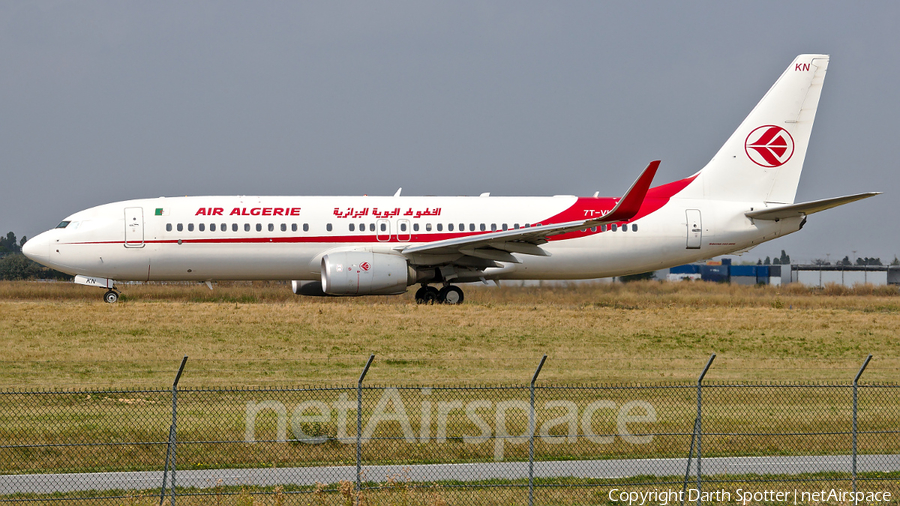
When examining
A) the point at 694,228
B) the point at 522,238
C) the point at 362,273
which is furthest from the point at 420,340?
the point at 694,228

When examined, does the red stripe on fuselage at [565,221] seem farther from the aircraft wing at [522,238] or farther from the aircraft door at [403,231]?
the aircraft wing at [522,238]

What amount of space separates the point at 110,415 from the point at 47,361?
5.33 meters

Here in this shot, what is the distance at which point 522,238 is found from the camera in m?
27.8

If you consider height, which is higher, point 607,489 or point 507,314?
point 507,314

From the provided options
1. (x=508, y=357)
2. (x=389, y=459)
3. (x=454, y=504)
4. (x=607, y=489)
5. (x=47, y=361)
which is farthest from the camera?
(x=508, y=357)

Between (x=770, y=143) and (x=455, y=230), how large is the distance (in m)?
11.3

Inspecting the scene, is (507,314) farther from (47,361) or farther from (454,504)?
(454,504)

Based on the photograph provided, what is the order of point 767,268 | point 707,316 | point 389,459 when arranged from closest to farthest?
point 389,459 < point 707,316 < point 767,268

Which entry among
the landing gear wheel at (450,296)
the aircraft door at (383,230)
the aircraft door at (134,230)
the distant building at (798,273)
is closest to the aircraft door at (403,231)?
the aircraft door at (383,230)

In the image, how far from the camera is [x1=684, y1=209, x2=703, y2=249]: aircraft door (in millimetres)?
31000

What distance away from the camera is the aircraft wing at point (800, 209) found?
27656mm

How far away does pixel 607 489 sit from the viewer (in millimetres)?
10328

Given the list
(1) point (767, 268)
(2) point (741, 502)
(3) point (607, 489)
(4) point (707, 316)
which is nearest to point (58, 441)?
(3) point (607, 489)

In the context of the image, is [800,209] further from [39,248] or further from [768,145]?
[39,248]
